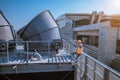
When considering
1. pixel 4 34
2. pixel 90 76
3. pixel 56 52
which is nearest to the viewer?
pixel 90 76

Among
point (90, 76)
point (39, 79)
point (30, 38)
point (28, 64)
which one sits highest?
point (30, 38)

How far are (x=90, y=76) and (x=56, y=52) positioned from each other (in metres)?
3.05

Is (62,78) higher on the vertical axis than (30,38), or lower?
lower

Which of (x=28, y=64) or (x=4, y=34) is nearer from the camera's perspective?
(x=28, y=64)

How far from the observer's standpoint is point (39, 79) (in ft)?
30.6

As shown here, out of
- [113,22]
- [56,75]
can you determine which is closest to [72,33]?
[113,22]

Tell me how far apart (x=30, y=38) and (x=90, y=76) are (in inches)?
187

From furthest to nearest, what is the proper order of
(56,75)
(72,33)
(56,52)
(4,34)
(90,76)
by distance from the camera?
1. (72,33)
2. (4,34)
3. (56,52)
4. (56,75)
5. (90,76)

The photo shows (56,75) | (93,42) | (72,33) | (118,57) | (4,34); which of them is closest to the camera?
(56,75)

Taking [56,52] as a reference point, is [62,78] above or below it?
below

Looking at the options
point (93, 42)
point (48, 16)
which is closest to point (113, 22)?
point (48, 16)

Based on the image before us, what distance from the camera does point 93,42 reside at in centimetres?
2514

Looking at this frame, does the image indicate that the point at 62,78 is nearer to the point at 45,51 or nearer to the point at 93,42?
the point at 45,51

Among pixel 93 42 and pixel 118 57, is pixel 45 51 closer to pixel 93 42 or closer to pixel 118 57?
pixel 118 57
